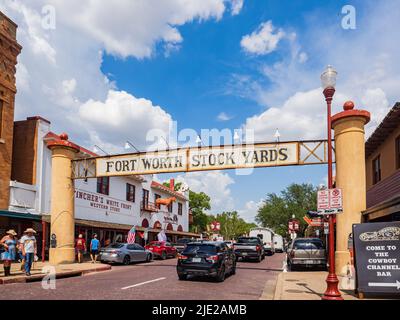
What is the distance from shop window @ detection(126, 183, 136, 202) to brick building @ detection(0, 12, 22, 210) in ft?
47.4

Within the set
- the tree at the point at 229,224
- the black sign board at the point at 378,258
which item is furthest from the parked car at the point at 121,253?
the tree at the point at 229,224

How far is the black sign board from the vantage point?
34.3ft

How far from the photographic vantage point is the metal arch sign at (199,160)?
Answer: 19.0 metres

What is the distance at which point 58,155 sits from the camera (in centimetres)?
2306

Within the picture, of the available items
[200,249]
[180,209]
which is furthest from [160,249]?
[180,209]

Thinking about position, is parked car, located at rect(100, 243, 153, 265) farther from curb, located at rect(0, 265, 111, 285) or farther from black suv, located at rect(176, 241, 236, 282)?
black suv, located at rect(176, 241, 236, 282)

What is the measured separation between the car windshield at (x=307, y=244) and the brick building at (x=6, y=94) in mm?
15536

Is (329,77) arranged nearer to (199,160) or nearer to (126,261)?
(199,160)

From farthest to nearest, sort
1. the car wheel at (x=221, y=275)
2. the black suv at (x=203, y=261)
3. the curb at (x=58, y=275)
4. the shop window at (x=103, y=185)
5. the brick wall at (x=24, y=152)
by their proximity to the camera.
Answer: the shop window at (x=103, y=185), the brick wall at (x=24, y=152), the car wheel at (x=221, y=275), the black suv at (x=203, y=261), the curb at (x=58, y=275)

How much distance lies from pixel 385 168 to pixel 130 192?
2355cm

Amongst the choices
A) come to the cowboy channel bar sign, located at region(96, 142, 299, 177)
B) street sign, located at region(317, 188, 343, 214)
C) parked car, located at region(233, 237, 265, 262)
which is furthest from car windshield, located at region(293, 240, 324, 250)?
street sign, located at region(317, 188, 343, 214)

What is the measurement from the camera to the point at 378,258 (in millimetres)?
10680

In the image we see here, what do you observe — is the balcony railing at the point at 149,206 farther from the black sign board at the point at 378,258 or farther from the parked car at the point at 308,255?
the black sign board at the point at 378,258
